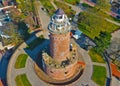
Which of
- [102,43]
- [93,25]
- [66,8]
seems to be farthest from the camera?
[66,8]

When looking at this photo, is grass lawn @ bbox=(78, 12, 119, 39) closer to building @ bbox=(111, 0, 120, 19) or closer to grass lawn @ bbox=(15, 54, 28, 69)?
building @ bbox=(111, 0, 120, 19)

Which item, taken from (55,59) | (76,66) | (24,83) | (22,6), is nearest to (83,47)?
(76,66)

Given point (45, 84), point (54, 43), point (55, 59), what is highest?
point (54, 43)

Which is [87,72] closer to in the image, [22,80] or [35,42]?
[22,80]

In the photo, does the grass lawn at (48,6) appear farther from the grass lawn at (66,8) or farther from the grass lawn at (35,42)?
the grass lawn at (35,42)

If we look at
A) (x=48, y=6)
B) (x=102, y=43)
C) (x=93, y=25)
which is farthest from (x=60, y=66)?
(x=48, y=6)

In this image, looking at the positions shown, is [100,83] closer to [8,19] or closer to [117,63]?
[117,63]
